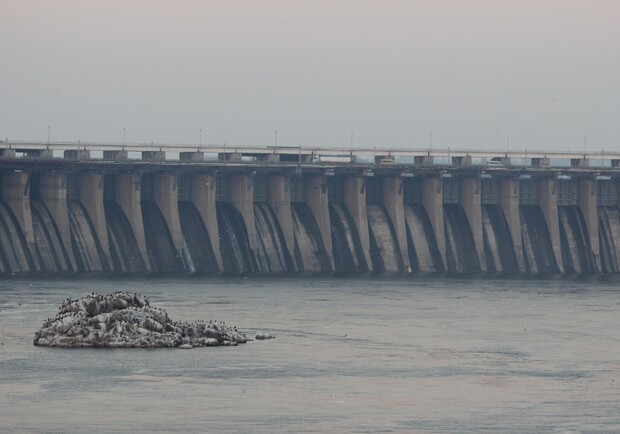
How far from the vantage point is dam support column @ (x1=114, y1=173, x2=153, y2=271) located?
131125 millimetres

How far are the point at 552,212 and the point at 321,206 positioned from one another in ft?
76.6

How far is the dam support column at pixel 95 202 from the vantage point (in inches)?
5049

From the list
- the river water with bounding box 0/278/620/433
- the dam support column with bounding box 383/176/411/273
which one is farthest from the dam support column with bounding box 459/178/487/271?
the river water with bounding box 0/278/620/433

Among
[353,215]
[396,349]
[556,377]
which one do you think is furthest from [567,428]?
[353,215]

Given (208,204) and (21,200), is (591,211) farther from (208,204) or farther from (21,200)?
(21,200)

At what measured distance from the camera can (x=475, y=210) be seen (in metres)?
150

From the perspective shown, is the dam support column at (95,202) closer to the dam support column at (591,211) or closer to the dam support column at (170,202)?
the dam support column at (170,202)

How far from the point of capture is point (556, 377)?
196ft

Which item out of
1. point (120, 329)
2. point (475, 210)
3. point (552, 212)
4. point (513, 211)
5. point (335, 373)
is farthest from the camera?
point (552, 212)

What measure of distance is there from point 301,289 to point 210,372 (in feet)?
187

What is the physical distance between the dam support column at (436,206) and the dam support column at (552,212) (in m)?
10.7

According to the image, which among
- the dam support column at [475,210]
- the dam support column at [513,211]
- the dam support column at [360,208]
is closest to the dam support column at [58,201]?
the dam support column at [360,208]

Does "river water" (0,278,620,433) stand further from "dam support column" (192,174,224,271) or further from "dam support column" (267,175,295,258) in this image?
"dam support column" (267,175,295,258)

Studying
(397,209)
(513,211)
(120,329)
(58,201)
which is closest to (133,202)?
(58,201)
